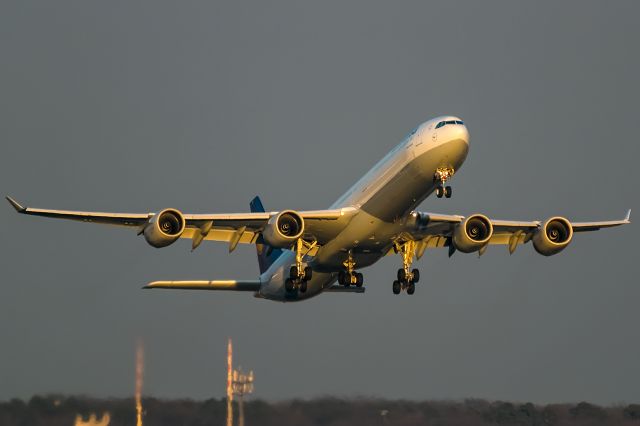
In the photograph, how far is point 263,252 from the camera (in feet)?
221

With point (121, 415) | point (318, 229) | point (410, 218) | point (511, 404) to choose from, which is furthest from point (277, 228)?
point (511, 404)

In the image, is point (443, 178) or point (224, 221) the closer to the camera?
point (443, 178)

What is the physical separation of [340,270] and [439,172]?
29.1 ft

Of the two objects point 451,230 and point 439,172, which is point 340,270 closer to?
point 451,230

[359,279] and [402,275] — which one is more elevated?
[402,275]

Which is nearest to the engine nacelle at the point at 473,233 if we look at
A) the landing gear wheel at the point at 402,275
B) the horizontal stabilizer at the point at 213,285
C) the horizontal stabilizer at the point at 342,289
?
the landing gear wheel at the point at 402,275

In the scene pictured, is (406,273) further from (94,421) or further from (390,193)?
(94,421)

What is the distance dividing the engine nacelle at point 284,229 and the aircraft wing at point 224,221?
50 centimetres

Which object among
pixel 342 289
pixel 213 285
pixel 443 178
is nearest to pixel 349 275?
pixel 342 289

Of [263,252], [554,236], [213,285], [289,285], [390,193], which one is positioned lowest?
[289,285]

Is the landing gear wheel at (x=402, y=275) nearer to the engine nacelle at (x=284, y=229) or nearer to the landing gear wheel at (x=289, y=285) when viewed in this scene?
the landing gear wheel at (x=289, y=285)

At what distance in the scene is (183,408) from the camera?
2178 inches

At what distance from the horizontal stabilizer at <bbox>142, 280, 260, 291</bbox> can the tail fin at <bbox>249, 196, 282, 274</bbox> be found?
6.21ft

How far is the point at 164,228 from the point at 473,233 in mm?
13045
